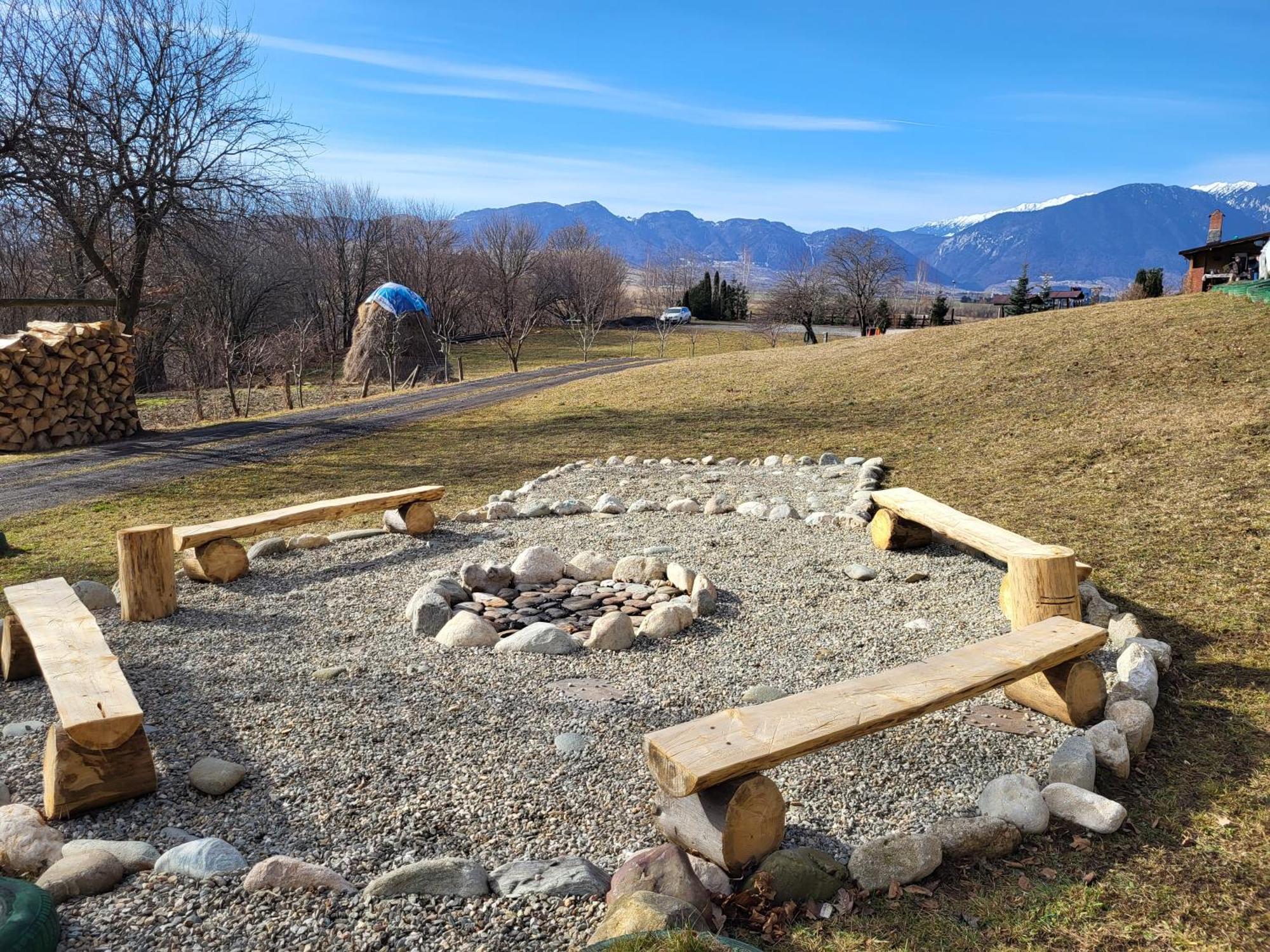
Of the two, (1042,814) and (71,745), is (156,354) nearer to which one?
(71,745)

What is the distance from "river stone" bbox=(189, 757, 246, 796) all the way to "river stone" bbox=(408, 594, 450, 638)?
1544 mm

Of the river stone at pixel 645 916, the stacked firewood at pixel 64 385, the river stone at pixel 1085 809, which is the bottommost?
the river stone at pixel 1085 809

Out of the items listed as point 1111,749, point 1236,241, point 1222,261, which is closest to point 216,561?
point 1111,749

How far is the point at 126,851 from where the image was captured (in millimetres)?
2432

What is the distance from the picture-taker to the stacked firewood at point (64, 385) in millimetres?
12508

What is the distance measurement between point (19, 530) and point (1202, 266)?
127ft

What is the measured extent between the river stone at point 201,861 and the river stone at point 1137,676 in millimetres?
3454

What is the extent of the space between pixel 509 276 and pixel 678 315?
13.3 meters

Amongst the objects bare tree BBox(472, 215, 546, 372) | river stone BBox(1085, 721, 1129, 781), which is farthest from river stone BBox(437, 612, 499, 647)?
bare tree BBox(472, 215, 546, 372)

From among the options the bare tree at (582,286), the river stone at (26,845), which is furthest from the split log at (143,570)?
the bare tree at (582,286)

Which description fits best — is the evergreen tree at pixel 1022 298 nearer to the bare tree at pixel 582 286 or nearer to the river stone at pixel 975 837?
the bare tree at pixel 582 286

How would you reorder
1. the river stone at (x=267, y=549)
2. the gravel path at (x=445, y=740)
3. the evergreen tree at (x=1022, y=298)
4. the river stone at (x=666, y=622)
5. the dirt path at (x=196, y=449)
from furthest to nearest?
the evergreen tree at (x=1022, y=298), the dirt path at (x=196, y=449), the river stone at (x=267, y=549), the river stone at (x=666, y=622), the gravel path at (x=445, y=740)

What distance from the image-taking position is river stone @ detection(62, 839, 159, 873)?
238 centimetres

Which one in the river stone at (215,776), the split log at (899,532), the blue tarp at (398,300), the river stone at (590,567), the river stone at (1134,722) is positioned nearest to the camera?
the river stone at (215,776)
